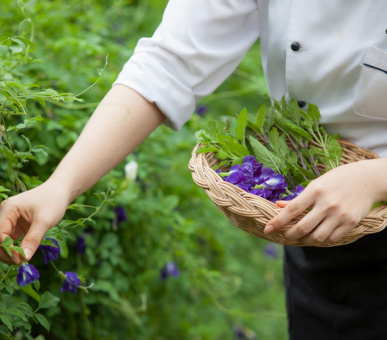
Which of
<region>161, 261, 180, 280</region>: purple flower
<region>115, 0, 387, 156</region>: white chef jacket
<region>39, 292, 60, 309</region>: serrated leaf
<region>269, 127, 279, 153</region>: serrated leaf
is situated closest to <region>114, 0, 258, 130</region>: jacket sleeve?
<region>115, 0, 387, 156</region>: white chef jacket

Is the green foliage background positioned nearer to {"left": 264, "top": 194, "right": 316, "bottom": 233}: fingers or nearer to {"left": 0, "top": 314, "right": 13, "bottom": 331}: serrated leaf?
{"left": 0, "top": 314, "right": 13, "bottom": 331}: serrated leaf

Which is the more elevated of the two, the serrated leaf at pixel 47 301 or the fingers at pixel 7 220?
the fingers at pixel 7 220

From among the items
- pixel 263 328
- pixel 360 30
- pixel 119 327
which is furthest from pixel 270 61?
pixel 263 328

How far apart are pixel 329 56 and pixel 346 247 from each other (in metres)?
0.43

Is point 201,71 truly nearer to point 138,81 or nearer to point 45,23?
point 138,81

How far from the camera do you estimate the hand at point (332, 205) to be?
1004mm

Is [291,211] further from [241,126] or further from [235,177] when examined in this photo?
[241,126]

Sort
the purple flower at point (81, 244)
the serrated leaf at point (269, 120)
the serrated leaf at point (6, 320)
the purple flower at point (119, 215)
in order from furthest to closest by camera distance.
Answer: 1. the purple flower at point (119, 215)
2. the purple flower at point (81, 244)
3. the serrated leaf at point (269, 120)
4. the serrated leaf at point (6, 320)

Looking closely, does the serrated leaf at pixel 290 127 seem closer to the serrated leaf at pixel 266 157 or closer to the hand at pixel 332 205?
the serrated leaf at pixel 266 157

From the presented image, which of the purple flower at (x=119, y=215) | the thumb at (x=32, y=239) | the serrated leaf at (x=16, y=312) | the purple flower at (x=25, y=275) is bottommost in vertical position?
the purple flower at (x=119, y=215)

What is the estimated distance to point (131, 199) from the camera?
180 centimetres

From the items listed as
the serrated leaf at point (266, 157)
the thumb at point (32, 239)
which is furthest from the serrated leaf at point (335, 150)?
the thumb at point (32, 239)

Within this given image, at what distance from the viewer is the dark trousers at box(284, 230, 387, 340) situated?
1307mm

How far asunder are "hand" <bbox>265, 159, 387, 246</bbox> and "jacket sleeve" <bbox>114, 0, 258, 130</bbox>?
0.42m
